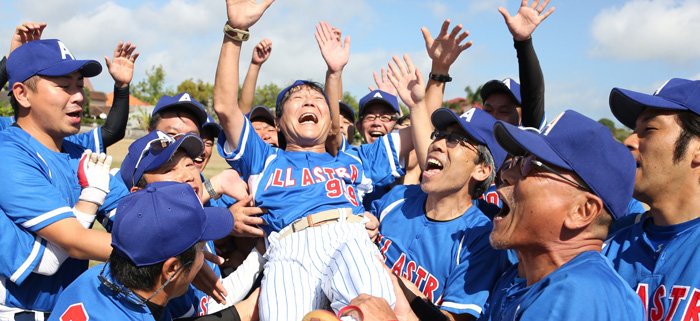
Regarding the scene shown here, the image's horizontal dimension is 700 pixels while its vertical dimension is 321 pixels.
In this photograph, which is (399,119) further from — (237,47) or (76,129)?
(76,129)

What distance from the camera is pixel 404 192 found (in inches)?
147

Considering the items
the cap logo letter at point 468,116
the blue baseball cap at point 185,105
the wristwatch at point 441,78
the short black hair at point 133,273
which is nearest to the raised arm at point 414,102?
the wristwatch at point 441,78

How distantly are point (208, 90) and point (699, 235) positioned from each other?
55487 mm

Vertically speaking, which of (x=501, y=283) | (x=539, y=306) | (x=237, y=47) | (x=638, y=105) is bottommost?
(x=501, y=283)

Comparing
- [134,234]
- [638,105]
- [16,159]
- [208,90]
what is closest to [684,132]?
[638,105]

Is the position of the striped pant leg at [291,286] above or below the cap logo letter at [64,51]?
below

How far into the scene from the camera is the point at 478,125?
3.29 m

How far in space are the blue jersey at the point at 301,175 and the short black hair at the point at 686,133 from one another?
6.47ft

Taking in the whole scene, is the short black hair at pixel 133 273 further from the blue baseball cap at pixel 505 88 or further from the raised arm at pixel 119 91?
Result: the blue baseball cap at pixel 505 88

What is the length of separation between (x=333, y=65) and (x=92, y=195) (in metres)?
2.28

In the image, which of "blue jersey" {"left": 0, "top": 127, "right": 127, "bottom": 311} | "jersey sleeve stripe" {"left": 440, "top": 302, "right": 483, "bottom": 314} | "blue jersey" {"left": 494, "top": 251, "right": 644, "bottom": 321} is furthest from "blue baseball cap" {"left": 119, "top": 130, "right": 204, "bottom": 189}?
"blue jersey" {"left": 494, "top": 251, "right": 644, "bottom": 321}

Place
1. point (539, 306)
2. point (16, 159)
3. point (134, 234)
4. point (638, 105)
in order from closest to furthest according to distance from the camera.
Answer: point (539, 306), point (134, 234), point (638, 105), point (16, 159)

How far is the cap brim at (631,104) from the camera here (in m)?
2.55

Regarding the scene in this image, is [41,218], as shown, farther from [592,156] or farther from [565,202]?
[592,156]
